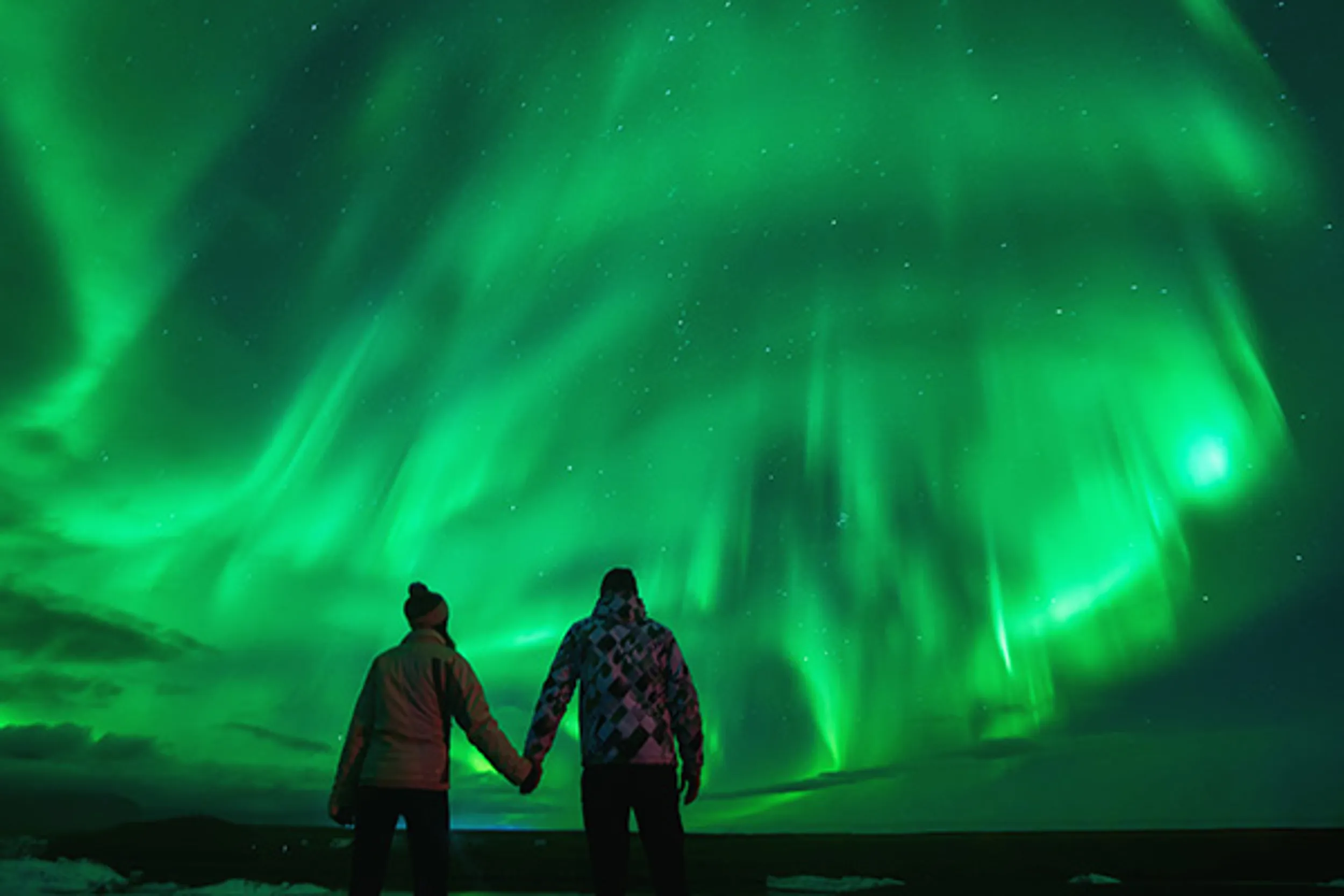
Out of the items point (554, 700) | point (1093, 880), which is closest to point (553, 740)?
point (554, 700)

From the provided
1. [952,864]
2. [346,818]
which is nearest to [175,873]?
[346,818]

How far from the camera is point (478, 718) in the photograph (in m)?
6.46

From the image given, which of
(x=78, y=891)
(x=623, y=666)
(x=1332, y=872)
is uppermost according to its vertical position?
(x=623, y=666)

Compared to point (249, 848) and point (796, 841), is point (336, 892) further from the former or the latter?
point (796, 841)

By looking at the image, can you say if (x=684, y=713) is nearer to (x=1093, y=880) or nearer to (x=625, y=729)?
(x=625, y=729)

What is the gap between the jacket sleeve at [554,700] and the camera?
6.94 m

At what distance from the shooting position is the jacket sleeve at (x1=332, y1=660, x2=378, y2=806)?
6238 mm

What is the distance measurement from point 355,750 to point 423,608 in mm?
897

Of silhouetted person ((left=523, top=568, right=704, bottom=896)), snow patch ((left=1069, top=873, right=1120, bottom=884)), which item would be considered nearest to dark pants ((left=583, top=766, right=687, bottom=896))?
silhouetted person ((left=523, top=568, right=704, bottom=896))

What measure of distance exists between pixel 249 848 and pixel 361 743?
65.9 metres

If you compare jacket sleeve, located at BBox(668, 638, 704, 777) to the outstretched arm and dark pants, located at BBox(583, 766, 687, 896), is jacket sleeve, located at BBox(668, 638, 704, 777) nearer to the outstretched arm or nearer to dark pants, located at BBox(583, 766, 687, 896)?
dark pants, located at BBox(583, 766, 687, 896)

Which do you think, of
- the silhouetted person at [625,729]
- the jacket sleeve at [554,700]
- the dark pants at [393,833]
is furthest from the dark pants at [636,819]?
the dark pants at [393,833]

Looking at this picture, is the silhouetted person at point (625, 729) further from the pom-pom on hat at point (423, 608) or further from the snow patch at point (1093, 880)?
the snow patch at point (1093, 880)

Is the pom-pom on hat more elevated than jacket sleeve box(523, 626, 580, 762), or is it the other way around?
the pom-pom on hat
